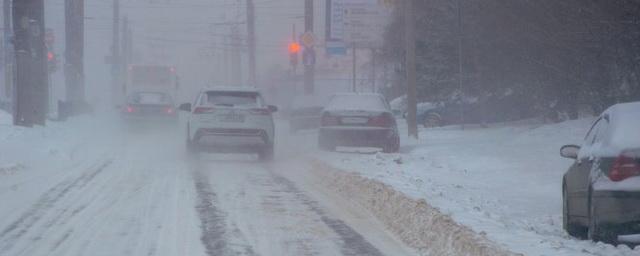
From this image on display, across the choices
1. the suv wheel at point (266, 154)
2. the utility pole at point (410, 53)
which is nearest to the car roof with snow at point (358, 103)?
the utility pole at point (410, 53)

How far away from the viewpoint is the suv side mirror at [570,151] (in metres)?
12.5

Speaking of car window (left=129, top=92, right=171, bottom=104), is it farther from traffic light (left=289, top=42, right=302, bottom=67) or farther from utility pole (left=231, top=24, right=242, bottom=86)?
utility pole (left=231, top=24, right=242, bottom=86)

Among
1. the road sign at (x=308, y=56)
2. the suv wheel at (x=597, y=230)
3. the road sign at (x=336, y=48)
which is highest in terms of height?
the road sign at (x=336, y=48)

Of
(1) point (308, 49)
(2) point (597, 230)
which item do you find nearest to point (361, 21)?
(1) point (308, 49)

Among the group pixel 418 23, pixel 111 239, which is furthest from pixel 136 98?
pixel 111 239

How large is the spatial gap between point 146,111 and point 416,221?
104 feet

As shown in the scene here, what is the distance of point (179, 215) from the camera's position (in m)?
13.7

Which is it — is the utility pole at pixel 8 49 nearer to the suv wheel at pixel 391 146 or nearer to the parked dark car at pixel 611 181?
the suv wheel at pixel 391 146

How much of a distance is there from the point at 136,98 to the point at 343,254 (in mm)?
33713

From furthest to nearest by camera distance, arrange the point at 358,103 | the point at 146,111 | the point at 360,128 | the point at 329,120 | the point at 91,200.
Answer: the point at 146,111 < the point at 358,103 < the point at 329,120 < the point at 360,128 < the point at 91,200

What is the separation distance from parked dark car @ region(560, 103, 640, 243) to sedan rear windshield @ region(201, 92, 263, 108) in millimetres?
13885

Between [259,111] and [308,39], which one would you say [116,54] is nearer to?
[308,39]

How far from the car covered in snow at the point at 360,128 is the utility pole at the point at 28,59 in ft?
28.4

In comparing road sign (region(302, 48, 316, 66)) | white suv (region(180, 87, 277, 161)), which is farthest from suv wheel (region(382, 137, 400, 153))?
road sign (region(302, 48, 316, 66))
